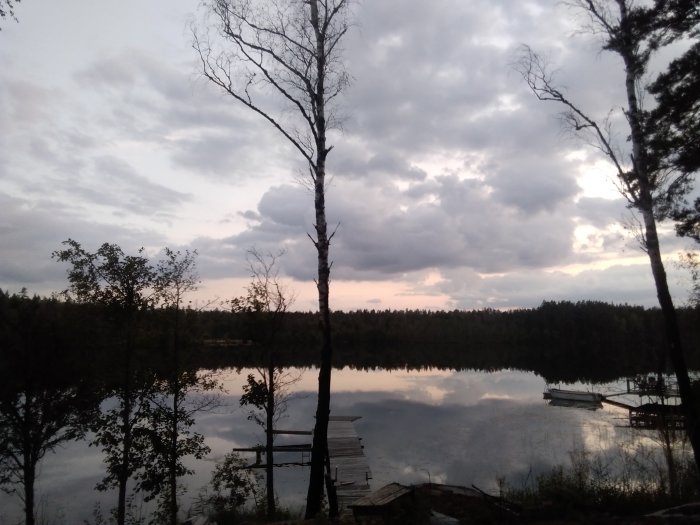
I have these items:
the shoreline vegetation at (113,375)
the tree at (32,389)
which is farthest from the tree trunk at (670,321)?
the tree at (32,389)

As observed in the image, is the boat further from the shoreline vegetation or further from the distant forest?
the shoreline vegetation

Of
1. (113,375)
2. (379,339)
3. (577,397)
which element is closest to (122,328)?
(113,375)

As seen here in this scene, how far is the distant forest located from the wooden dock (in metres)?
5.34

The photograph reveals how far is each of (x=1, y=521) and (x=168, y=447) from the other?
602 centimetres

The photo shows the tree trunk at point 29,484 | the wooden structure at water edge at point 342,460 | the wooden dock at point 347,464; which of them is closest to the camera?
the tree trunk at point 29,484

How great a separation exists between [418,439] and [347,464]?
317 inches

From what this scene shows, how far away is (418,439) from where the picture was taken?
28406 mm

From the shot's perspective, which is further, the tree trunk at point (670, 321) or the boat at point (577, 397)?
the boat at point (577, 397)

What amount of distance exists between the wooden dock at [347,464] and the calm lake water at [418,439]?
77cm

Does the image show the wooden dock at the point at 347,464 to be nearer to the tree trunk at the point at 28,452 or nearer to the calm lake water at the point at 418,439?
the calm lake water at the point at 418,439

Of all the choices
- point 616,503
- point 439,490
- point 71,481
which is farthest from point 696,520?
point 71,481

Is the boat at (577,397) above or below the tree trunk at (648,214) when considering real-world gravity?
below

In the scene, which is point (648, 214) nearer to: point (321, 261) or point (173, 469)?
point (321, 261)

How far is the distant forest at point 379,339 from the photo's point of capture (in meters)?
14.1
